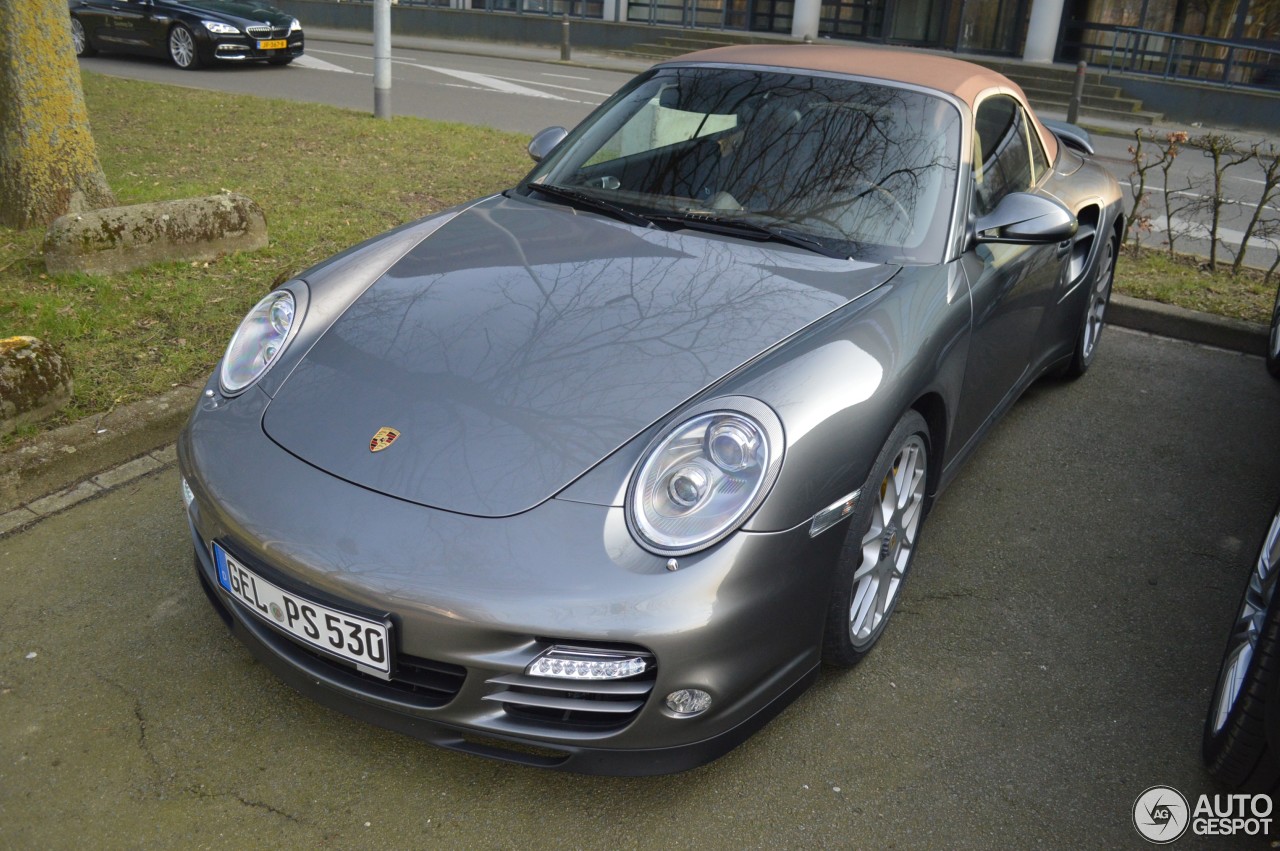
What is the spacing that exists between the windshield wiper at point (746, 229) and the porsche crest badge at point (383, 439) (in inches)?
48.9

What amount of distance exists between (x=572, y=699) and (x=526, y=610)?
0.78 ft

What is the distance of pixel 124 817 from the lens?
2281mm

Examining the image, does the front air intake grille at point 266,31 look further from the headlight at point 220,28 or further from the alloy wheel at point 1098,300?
the alloy wheel at point 1098,300

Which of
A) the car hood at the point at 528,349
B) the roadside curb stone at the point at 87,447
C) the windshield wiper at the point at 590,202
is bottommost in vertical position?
the roadside curb stone at the point at 87,447

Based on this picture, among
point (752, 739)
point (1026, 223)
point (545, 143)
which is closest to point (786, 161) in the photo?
point (1026, 223)

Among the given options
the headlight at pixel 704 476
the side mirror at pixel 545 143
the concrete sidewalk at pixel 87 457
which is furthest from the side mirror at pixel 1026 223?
the concrete sidewalk at pixel 87 457

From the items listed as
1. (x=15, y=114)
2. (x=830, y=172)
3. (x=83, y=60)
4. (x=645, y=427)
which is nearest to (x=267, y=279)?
(x=15, y=114)

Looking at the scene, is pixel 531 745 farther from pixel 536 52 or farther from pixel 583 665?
pixel 536 52

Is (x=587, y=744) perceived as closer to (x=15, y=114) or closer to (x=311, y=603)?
(x=311, y=603)

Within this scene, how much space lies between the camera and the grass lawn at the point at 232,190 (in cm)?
443

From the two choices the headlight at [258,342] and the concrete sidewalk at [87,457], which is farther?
the concrete sidewalk at [87,457]

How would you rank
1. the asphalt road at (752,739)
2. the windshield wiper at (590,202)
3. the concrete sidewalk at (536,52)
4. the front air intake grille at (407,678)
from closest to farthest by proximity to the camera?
the front air intake grille at (407,678) → the asphalt road at (752,739) → the windshield wiper at (590,202) → the concrete sidewalk at (536,52)

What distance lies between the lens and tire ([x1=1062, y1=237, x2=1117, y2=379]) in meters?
4.68

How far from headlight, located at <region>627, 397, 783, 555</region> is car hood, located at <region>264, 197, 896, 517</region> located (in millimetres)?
101
